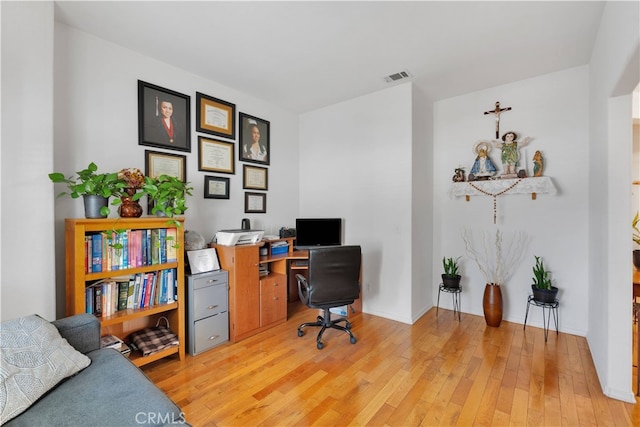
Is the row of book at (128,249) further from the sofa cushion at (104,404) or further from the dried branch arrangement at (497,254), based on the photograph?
the dried branch arrangement at (497,254)

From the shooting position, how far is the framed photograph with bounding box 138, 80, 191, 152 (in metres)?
2.62

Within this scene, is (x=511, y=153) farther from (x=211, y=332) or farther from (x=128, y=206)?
(x=128, y=206)

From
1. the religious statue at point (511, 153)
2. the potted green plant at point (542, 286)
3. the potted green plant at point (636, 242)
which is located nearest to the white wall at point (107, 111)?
the religious statue at point (511, 153)

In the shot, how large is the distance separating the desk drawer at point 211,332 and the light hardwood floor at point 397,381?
8 cm

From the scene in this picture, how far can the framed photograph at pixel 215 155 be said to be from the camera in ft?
10.1

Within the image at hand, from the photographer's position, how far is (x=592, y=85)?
2.61 m

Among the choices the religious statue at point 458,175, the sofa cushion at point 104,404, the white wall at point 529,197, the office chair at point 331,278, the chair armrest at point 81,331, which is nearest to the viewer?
the sofa cushion at point 104,404

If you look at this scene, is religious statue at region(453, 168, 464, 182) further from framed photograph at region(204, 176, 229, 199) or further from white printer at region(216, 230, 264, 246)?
framed photograph at region(204, 176, 229, 199)

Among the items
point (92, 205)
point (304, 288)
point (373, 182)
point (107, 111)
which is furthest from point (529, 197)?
point (107, 111)

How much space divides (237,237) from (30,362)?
169cm

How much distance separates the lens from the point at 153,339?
2.40 m

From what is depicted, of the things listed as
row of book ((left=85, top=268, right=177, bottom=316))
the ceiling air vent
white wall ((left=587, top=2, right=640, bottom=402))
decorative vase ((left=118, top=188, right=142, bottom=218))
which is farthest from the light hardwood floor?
the ceiling air vent

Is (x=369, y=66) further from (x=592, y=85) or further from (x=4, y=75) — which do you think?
(x=4, y=75)

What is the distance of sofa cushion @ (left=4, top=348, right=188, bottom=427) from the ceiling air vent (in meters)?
3.26
